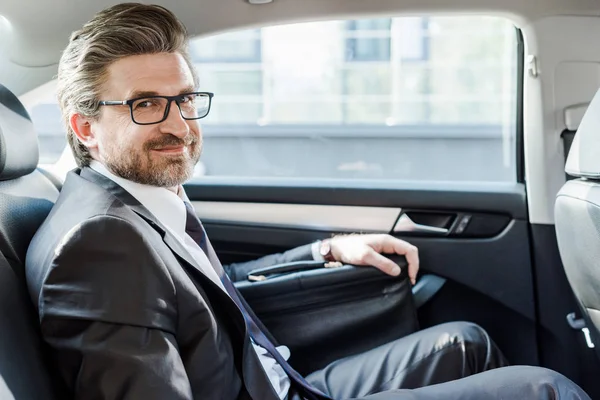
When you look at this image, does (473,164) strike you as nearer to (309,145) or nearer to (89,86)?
(309,145)

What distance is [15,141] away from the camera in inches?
59.9

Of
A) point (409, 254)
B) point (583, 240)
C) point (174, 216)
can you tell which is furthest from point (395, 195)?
point (174, 216)

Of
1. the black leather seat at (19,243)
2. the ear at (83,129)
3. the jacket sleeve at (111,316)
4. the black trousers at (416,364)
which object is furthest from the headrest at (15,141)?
the black trousers at (416,364)

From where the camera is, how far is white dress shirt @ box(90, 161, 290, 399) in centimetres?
150

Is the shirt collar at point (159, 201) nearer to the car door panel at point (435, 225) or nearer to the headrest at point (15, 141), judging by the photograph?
the headrest at point (15, 141)

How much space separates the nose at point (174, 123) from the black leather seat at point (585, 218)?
847 mm

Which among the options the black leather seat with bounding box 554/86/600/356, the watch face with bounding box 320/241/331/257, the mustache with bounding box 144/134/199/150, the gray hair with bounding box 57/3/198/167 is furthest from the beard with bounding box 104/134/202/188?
the black leather seat with bounding box 554/86/600/356

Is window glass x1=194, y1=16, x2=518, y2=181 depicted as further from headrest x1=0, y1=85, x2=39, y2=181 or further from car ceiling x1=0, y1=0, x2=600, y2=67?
headrest x1=0, y1=85, x2=39, y2=181

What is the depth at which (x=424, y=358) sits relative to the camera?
1.77 m

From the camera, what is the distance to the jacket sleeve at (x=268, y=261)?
2.09 meters

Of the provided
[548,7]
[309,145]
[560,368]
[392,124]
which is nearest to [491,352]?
[560,368]

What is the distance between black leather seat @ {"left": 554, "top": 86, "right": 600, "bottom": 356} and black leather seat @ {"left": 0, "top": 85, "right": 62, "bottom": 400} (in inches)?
42.3

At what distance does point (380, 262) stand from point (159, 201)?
68 centimetres

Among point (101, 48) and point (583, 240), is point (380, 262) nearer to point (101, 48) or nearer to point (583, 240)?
point (583, 240)
